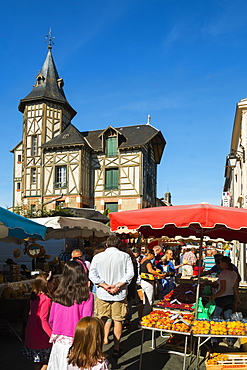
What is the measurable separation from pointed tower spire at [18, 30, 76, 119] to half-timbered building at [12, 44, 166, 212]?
8 cm

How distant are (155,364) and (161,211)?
6.93 ft

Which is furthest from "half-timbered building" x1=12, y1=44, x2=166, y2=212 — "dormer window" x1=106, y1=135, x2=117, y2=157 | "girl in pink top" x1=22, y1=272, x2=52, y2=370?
"girl in pink top" x1=22, y1=272, x2=52, y2=370

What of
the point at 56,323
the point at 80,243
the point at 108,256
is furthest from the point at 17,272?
the point at 80,243

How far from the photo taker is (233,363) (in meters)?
4.42

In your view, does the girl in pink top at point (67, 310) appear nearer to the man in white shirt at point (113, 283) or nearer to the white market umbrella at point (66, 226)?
the man in white shirt at point (113, 283)

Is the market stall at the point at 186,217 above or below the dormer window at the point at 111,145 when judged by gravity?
below

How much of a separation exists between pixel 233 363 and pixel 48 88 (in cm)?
2892

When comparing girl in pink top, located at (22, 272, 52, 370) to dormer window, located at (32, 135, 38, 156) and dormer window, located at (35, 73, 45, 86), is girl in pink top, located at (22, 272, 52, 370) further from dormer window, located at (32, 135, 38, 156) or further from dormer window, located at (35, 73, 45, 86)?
dormer window, located at (35, 73, 45, 86)

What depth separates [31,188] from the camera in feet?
95.2

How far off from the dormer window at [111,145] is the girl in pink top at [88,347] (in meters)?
26.4

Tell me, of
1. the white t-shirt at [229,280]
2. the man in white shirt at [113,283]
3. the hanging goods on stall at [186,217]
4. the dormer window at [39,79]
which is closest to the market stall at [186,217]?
the hanging goods on stall at [186,217]

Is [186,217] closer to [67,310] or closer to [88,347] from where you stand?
[67,310]

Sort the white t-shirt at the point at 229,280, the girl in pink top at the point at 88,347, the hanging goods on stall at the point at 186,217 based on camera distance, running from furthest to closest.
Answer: the white t-shirt at the point at 229,280 → the hanging goods on stall at the point at 186,217 → the girl in pink top at the point at 88,347

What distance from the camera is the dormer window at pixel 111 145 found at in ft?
94.6
